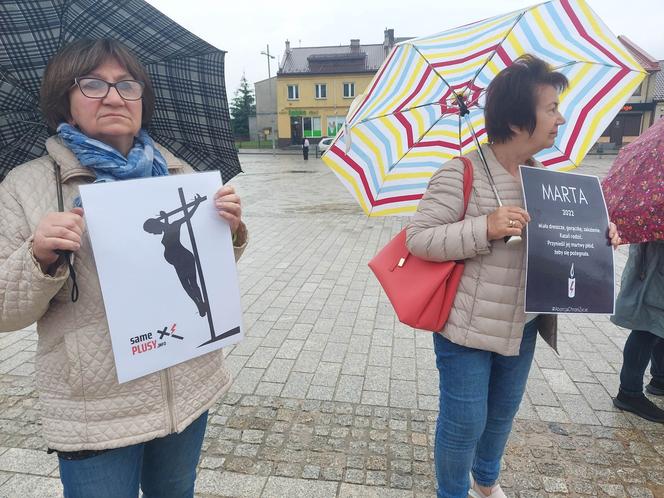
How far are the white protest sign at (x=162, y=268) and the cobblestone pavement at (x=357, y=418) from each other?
1365 millimetres

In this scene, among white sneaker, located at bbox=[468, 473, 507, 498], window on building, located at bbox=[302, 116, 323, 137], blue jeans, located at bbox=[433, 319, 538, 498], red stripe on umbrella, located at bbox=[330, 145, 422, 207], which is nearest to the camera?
blue jeans, located at bbox=[433, 319, 538, 498]

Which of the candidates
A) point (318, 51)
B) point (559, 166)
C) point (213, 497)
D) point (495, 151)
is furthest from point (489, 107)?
point (318, 51)

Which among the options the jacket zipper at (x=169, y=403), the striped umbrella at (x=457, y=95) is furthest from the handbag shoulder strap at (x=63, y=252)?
the striped umbrella at (x=457, y=95)

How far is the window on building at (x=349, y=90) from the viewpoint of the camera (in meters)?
41.9

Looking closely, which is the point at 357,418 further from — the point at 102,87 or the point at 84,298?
the point at 102,87

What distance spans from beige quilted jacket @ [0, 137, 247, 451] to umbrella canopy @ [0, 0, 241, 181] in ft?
0.67

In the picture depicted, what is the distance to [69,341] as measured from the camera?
133cm

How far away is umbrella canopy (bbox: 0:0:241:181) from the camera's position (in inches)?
53.4

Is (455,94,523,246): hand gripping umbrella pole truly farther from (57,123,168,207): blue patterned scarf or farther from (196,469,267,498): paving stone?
(196,469,267,498): paving stone

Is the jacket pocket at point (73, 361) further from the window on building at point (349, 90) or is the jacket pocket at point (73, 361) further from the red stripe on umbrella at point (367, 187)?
the window on building at point (349, 90)

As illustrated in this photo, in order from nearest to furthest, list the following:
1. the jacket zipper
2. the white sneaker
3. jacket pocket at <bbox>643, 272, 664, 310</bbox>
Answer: the jacket zipper, the white sneaker, jacket pocket at <bbox>643, 272, 664, 310</bbox>

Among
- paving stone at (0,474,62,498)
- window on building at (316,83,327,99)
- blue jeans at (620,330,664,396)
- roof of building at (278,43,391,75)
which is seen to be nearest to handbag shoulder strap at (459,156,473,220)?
blue jeans at (620,330,664,396)

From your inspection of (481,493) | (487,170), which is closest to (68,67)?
(487,170)

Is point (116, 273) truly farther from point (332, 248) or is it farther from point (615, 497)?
point (332, 248)
